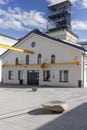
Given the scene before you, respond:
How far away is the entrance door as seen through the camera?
99.8ft

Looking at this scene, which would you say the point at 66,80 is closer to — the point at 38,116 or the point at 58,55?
the point at 58,55

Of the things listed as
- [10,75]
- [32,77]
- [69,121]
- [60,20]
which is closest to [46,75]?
[32,77]

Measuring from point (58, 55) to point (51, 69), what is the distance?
2227 millimetres

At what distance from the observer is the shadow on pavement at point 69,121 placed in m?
7.65

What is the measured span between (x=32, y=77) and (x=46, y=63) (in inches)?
138

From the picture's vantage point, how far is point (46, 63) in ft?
95.6

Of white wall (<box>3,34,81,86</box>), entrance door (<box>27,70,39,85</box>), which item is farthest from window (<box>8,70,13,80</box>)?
entrance door (<box>27,70,39,85</box>)

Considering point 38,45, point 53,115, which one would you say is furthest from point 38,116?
point 38,45

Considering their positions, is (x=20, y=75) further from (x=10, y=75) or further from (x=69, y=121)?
(x=69, y=121)

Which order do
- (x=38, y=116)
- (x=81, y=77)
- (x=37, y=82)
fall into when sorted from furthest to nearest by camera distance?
(x=37, y=82) → (x=81, y=77) → (x=38, y=116)

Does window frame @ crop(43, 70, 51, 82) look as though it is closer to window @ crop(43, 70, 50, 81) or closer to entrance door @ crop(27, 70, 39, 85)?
window @ crop(43, 70, 50, 81)

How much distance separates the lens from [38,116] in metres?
9.52

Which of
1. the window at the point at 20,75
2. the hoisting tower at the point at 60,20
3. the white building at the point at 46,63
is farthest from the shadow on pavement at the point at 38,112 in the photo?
the hoisting tower at the point at 60,20

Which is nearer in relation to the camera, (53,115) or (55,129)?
(55,129)
